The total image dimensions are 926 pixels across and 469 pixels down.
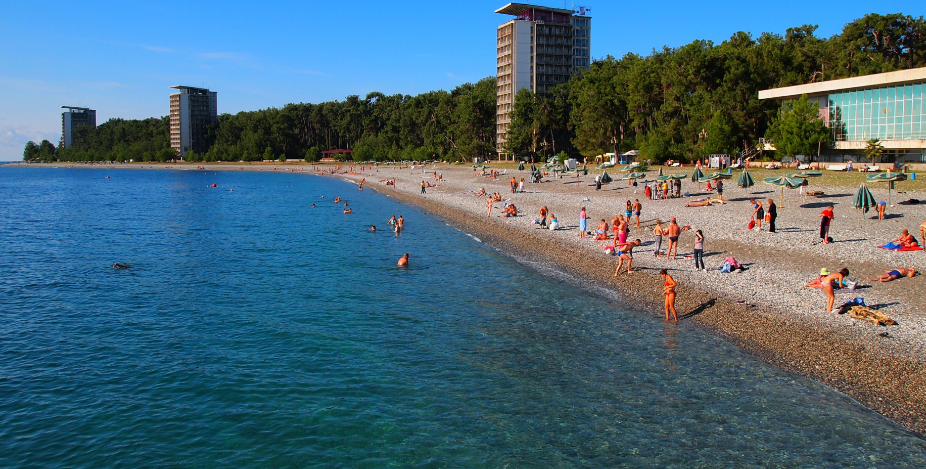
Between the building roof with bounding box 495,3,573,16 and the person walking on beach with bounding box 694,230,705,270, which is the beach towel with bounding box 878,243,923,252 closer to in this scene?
the person walking on beach with bounding box 694,230,705,270

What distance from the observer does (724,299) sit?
1944cm

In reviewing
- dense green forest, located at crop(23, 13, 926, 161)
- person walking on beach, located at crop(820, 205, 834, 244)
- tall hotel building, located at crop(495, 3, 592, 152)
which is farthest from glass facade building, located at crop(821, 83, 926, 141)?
tall hotel building, located at crop(495, 3, 592, 152)

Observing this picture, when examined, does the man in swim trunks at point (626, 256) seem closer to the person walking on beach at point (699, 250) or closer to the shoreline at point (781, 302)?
the shoreline at point (781, 302)

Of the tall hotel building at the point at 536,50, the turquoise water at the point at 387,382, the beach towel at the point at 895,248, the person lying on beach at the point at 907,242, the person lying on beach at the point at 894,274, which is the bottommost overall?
the turquoise water at the point at 387,382

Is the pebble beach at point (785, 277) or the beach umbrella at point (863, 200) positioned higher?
the beach umbrella at point (863, 200)

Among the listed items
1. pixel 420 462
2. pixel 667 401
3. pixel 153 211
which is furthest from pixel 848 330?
pixel 153 211

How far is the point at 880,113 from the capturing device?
51.2 m

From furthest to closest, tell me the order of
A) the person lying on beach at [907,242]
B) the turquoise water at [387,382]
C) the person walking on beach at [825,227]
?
1. the person walking on beach at [825,227]
2. the person lying on beach at [907,242]
3. the turquoise water at [387,382]

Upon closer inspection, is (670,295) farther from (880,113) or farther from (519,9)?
(519,9)

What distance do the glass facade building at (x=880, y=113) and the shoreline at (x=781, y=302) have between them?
24115 millimetres

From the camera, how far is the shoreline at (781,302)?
13320mm

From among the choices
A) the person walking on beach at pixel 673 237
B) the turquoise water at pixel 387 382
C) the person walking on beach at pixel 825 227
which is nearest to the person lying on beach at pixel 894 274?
the person walking on beach at pixel 825 227

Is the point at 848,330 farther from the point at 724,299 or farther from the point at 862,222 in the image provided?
the point at 862,222

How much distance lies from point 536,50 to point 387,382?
120m
